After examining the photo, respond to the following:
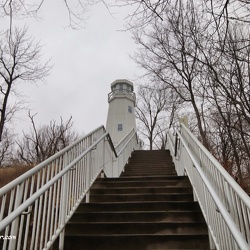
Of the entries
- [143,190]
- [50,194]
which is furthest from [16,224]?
[143,190]

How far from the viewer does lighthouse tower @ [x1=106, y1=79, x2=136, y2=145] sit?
807 inches

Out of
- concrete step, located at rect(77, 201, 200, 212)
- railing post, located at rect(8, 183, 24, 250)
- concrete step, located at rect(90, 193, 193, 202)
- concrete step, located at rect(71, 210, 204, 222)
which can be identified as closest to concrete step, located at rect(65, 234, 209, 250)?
concrete step, located at rect(71, 210, 204, 222)

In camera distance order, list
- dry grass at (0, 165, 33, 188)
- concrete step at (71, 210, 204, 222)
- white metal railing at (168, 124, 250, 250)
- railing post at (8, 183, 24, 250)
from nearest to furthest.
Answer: white metal railing at (168, 124, 250, 250) < railing post at (8, 183, 24, 250) < concrete step at (71, 210, 204, 222) < dry grass at (0, 165, 33, 188)

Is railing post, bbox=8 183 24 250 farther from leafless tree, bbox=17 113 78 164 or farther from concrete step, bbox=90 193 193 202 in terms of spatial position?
leafless tree, bbox=17 113 78 164

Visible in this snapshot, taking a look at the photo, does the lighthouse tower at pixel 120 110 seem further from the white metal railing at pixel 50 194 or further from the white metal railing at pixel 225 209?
the white metal railing at pixel 225 209

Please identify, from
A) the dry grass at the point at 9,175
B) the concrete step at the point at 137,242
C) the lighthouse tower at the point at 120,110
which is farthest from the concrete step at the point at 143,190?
the lighthouse tower at the point at 120,110

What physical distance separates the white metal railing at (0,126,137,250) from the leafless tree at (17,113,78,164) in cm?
897

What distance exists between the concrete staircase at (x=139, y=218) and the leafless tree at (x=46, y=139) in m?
9.12

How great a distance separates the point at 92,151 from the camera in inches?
163

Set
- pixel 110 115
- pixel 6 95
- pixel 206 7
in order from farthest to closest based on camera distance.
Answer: pixel 110 115, pixel 6 95, pixel 206 7

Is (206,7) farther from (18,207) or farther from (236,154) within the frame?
(236,154)

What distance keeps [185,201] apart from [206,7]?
106 inches

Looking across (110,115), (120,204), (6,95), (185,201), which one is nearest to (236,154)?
(185,201)

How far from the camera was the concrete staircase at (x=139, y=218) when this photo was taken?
2773mm
